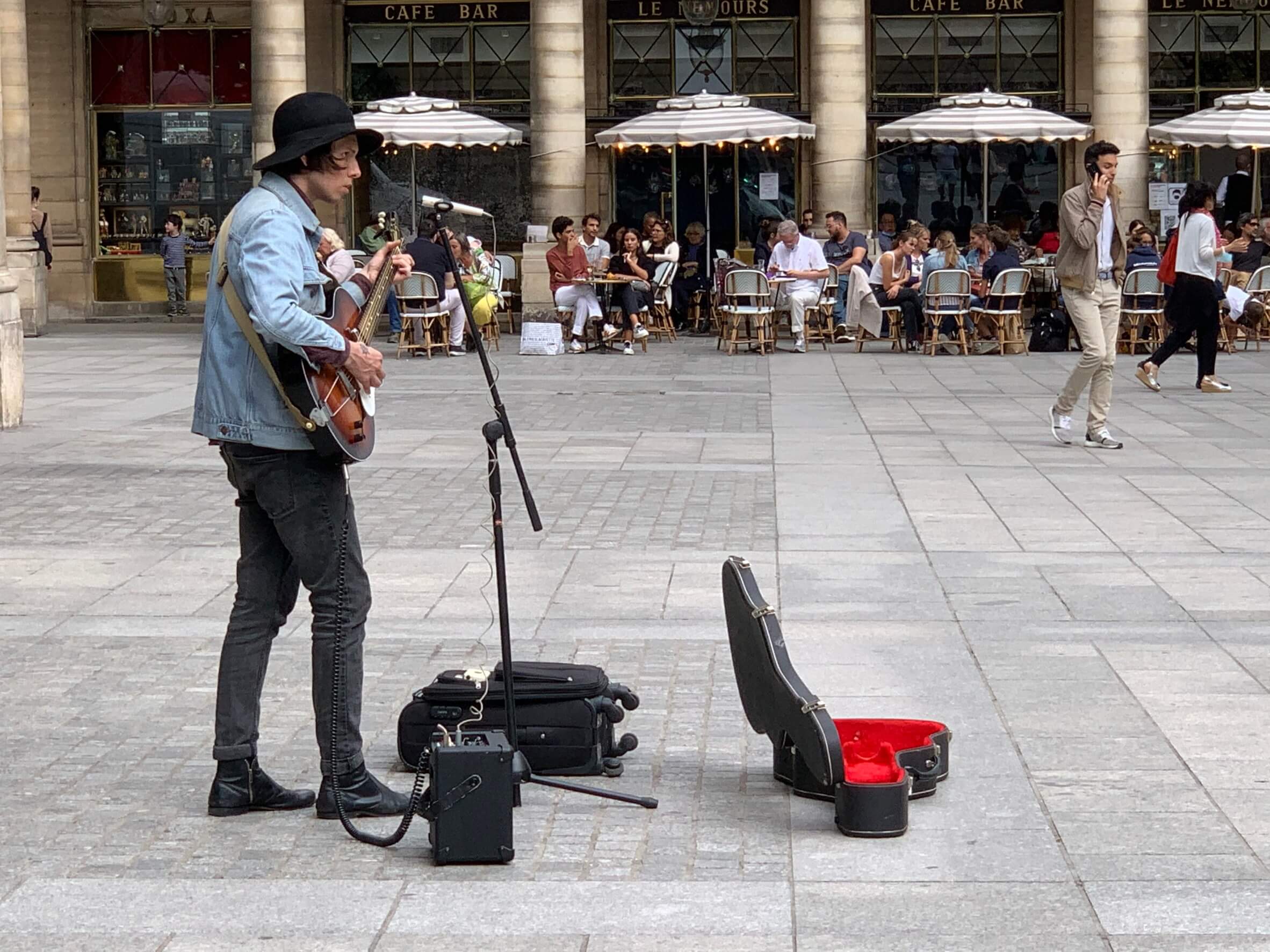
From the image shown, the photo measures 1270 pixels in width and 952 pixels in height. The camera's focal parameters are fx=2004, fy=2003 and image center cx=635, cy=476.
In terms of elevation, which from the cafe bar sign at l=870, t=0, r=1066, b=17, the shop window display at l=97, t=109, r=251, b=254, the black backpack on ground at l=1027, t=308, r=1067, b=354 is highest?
the cafe bar sign at l=870, t=0, r=1066, b=17

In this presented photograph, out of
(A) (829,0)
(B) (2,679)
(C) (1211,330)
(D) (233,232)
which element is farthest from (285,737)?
(A) (829,0)

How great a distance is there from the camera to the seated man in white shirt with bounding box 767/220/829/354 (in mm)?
23031

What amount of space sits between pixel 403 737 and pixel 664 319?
19468 mm

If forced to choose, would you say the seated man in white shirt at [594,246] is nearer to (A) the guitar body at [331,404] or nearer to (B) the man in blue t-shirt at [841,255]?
(B) the man in blue t-shirt at [841,255]

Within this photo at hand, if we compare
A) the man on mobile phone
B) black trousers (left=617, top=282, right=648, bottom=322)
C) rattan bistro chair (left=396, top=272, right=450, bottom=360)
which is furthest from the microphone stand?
black trousers (left=617, top=282, right=648, bottom=322)

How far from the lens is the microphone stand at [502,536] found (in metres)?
5.09

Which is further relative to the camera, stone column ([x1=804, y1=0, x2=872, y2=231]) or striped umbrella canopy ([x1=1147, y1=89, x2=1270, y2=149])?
stone column ([x1=804, y1=0, x2=872, y2=231])

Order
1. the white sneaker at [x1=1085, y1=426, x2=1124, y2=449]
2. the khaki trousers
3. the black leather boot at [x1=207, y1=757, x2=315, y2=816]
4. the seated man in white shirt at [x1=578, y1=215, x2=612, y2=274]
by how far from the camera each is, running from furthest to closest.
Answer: the seated man in white shirt at [x1=578, y1=215, x2=612, y2=274]
the white sneaker at [x1=1085, y1=426, x2=1124, y2=449]
the khaki trousers
the black leather boot at [x1=207, y1=757, x2=315, y2=816]

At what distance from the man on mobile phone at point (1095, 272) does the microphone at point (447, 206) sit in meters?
8.26

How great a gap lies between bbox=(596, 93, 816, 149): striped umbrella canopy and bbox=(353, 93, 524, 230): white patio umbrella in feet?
4.39

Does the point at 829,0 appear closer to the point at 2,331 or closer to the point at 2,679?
the point at 2,331

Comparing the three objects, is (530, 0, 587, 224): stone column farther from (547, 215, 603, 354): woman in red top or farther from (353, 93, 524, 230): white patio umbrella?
(547, 215, 603, 354): woman in red top

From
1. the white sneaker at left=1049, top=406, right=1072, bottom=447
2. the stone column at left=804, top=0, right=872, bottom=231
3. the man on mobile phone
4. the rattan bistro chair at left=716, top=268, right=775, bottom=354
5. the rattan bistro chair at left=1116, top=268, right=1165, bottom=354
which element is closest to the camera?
the man on mobile phone

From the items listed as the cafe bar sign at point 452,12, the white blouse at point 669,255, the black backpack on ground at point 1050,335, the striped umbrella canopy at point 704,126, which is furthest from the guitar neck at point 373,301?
the cafe bar sign at point 452,12
